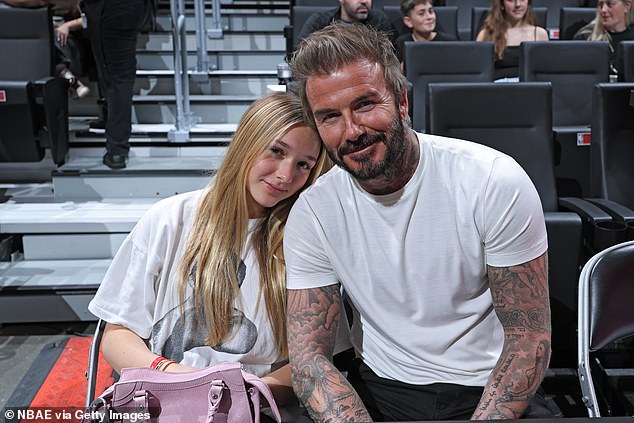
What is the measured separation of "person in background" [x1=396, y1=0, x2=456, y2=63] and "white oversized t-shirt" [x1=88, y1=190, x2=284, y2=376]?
256 cm

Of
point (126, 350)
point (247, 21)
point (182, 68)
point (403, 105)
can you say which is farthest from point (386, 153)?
point (247, 21)

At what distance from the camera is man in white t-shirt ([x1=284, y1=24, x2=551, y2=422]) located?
3.86ft

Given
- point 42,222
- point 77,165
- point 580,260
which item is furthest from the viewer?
point 77,165

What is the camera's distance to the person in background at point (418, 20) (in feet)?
12.3

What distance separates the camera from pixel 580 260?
1984 mm

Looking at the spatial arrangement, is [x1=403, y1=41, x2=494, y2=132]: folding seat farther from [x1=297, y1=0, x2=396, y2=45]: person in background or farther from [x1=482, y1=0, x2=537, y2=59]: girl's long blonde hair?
[x1=482, y1=0, x2=537, y2=59]: girl's long blonde hair

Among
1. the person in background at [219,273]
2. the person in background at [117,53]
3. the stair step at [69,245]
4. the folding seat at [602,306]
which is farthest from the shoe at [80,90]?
the folding seat at [602,306]

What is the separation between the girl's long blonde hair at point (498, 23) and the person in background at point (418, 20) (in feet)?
0.95

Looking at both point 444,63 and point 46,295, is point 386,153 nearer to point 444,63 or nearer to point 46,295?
point 46,295

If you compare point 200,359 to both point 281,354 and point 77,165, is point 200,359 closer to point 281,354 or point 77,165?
point 281,354

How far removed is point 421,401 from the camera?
4.23 feet

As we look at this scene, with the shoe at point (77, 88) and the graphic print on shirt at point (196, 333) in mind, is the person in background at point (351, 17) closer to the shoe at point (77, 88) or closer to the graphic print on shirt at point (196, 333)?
the shoe at point (77, 88)

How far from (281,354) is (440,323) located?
34 cm

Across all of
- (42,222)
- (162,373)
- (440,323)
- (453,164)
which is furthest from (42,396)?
(453,164)
